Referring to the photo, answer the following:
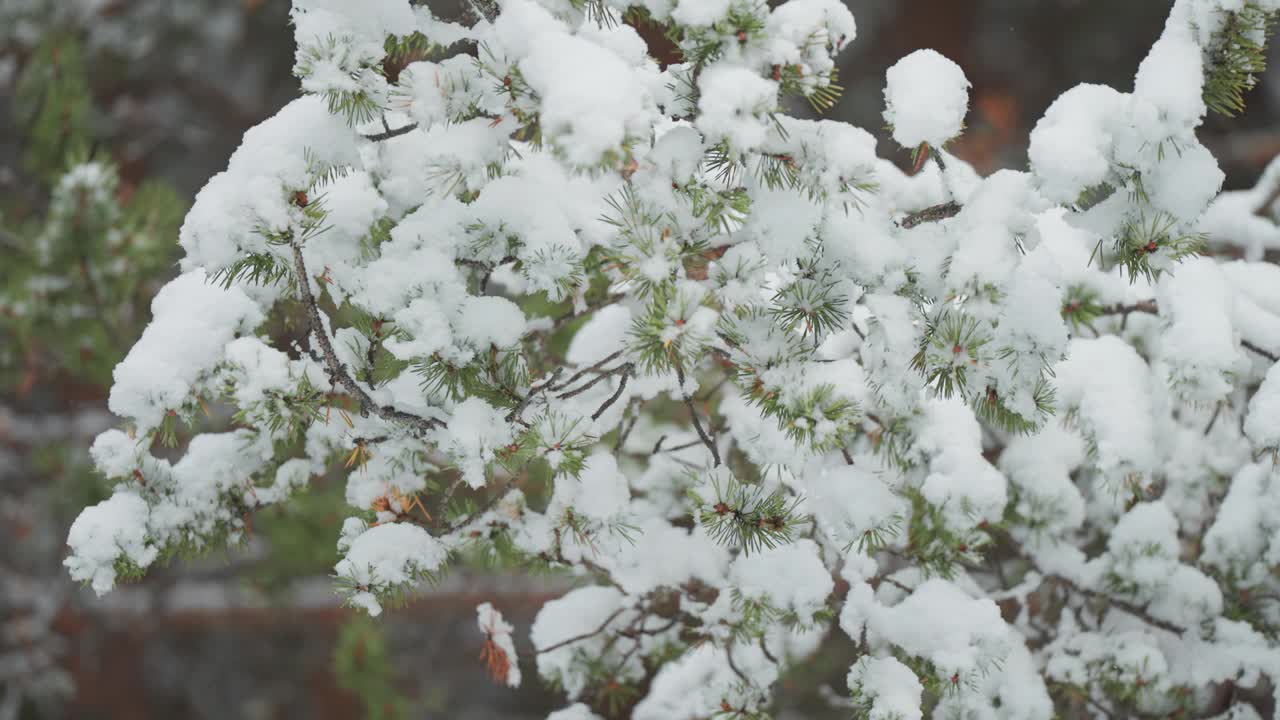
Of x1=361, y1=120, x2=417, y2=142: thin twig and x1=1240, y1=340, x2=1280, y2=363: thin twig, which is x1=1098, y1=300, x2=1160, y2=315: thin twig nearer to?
x1=1240, y1=340, x2=1280, y2=363: thin twig

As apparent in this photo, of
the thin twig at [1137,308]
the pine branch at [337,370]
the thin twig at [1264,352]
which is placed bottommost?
the thin twig at [1264,352]

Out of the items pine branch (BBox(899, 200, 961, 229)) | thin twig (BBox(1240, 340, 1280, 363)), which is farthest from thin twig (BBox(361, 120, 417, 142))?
thin twig (BBox(1240, 340, 1280, 363))

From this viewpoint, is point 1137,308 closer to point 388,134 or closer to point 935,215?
point 935,215

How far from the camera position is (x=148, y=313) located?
9.21 feet

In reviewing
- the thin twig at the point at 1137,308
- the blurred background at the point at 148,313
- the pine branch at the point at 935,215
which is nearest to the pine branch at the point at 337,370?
the pine branch at the point at 935,215

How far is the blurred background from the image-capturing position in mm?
2600

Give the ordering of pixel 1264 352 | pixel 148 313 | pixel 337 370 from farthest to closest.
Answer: pixel 148 313 < pixel 1264 352 < pixel 337 370

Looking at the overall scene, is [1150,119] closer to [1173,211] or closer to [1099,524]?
[1173,211]

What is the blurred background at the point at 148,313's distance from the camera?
2.60 m

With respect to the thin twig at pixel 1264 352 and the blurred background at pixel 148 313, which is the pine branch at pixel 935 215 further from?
the blurred background at pixel 148 313

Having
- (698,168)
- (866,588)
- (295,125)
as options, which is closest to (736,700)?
(866,588)

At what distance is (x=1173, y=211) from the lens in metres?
1.11

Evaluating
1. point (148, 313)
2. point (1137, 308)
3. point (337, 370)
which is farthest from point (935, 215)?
point (148, 313)

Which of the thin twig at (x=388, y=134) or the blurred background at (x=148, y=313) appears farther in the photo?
the blurred background at (x=148, y=313)
